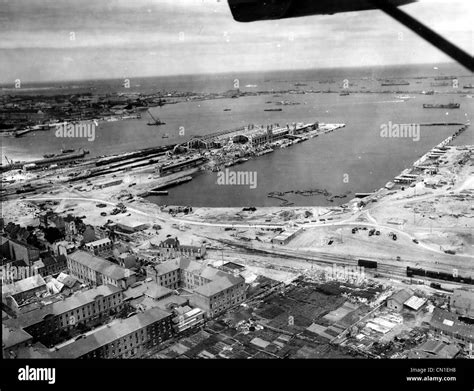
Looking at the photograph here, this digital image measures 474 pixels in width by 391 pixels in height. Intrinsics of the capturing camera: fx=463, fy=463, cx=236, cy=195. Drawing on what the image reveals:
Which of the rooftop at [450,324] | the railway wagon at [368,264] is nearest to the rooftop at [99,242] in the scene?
the railway wagon at [368,264]

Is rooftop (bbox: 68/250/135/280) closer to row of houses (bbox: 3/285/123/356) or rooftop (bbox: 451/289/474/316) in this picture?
row of houses (bbox: 3/285/123/356)

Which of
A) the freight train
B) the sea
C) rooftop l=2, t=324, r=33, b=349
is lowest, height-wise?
the freight train

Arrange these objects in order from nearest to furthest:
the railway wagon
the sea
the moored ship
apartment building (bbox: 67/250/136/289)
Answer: apartment building (bbox: 67/250/136/289) < the railway wagon < the sea < the moored ship

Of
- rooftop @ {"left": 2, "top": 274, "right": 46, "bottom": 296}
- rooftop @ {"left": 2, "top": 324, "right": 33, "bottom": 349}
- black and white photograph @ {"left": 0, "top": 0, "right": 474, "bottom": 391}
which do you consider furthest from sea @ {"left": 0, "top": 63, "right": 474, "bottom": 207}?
rooftop @ {"left": 2, "top": 274, "right": 46, "bottom": 296}

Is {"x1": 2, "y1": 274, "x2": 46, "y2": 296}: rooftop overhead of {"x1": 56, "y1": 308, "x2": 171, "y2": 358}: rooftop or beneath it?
beneath

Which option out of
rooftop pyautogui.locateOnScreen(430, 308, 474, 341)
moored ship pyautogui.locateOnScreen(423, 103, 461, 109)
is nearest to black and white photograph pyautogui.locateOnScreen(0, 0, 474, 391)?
rooftop pyautogui.locateOnScreen(430, 308, 474, 341)

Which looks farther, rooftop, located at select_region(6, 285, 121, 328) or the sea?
the sea

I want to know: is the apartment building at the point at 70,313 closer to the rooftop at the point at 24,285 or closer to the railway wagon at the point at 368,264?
the rooftop at the point at 24,285

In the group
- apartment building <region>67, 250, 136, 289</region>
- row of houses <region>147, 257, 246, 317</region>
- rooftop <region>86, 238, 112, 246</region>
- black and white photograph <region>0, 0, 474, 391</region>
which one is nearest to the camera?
black and white photograph <region>0, 0, 474, 391</region>

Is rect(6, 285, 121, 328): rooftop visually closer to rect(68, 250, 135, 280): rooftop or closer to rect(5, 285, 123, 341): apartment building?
rect(5, 285, 123, 341): apartment building

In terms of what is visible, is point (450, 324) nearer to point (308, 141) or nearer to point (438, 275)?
point (438, 275)
